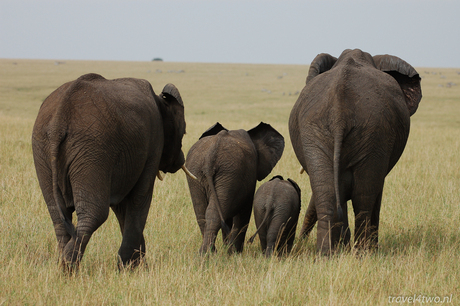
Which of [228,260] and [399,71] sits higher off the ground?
[399,71]

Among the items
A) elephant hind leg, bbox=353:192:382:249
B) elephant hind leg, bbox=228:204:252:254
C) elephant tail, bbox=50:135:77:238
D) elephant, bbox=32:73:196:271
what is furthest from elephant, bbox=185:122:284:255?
elephant tail, bbox=50:135:77:238

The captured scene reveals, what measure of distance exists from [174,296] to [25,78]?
2088 inches

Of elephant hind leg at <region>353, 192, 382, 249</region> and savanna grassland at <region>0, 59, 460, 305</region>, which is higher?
elephant hind leg at <region>353, 192, 382, 249</region>

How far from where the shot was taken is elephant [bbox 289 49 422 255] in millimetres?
5266

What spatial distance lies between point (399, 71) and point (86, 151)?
4.18 metres

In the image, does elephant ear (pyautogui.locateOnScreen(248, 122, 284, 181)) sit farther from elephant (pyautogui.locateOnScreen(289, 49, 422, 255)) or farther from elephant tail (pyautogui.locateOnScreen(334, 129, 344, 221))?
elephant tail (pyautogui.locateOnScreen(334, 129, 344, 221))

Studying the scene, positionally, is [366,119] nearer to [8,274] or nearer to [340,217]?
[340,217]

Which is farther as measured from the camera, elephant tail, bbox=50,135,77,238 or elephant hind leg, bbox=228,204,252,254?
elephant hind leg, bbox=228,204,252,254

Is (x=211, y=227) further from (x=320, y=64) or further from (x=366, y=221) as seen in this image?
(x=320, y=64)

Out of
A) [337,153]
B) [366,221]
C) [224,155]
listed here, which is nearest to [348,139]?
[337,153]

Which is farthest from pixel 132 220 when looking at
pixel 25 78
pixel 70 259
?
pixel 25 78

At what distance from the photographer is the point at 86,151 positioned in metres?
4.27

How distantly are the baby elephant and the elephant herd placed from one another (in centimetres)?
1

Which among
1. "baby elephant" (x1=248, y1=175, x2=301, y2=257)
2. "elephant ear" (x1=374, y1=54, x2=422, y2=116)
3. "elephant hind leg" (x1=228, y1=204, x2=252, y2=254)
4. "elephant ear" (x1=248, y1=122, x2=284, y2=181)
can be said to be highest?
"elephant ear" (x1=374, y1=54, x2=422, y2=116)
